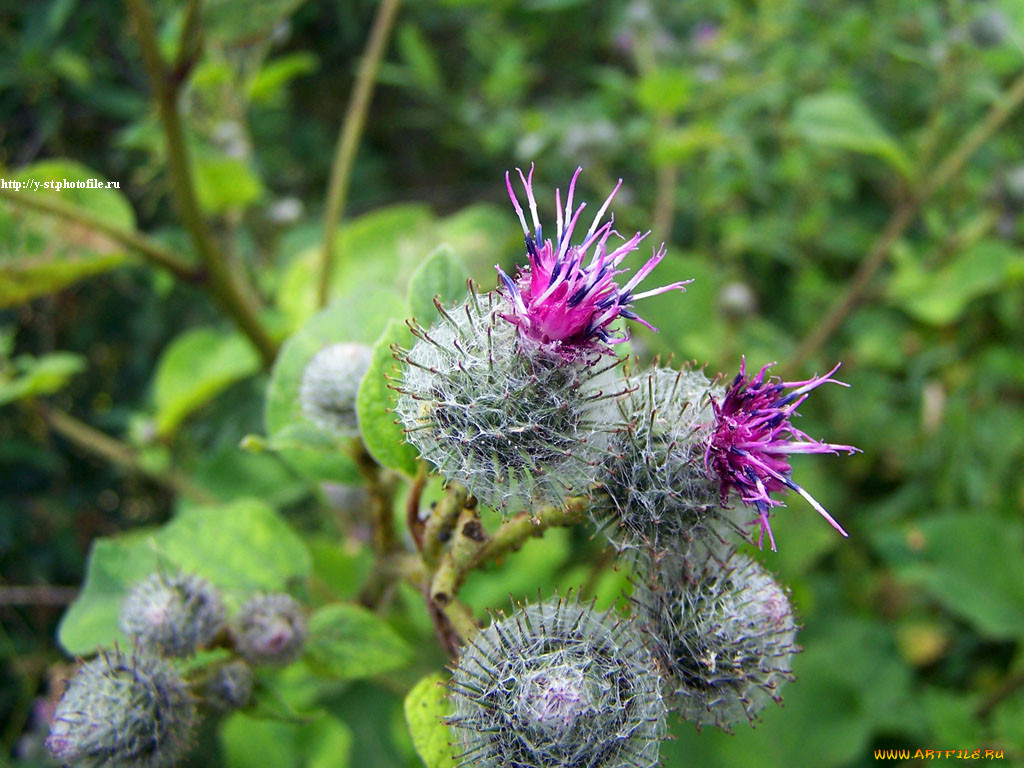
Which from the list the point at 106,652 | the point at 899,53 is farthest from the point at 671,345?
the point at 106,652

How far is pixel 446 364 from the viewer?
3.74ft

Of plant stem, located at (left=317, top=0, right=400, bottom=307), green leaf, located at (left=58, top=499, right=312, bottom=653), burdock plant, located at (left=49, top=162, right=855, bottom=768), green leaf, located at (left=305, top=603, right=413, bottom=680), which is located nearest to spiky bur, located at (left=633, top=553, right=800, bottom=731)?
burdock plant, located at (left=49, top=162, right=855, bottom=768)

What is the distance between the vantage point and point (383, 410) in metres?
1.27

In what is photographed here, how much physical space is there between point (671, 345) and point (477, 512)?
1.94m

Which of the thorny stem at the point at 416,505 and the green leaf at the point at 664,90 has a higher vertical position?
the green leaf at the point at 664,90

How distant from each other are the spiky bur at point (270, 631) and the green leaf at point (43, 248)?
1205 millimetres

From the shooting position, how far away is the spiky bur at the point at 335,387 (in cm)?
146

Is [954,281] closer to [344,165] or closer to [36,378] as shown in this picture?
[344,165]

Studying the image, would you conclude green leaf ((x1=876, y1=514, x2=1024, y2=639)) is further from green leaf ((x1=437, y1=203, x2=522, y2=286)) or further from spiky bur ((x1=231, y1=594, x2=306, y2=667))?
spiky bur ((x1=231, y1=594, x2=306, y2=667))

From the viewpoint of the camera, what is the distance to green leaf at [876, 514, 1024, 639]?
2.61m

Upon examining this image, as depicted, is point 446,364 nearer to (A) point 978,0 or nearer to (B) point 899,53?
(B) point 899,53

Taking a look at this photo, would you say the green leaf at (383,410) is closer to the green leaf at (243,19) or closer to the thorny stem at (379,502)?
the thorny stem at (379,502)

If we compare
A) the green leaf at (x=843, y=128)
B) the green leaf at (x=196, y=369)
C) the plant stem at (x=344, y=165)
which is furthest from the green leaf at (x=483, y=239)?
the green leaf at (x=843, y=128)

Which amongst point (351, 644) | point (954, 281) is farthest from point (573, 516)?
point (954, 281)
